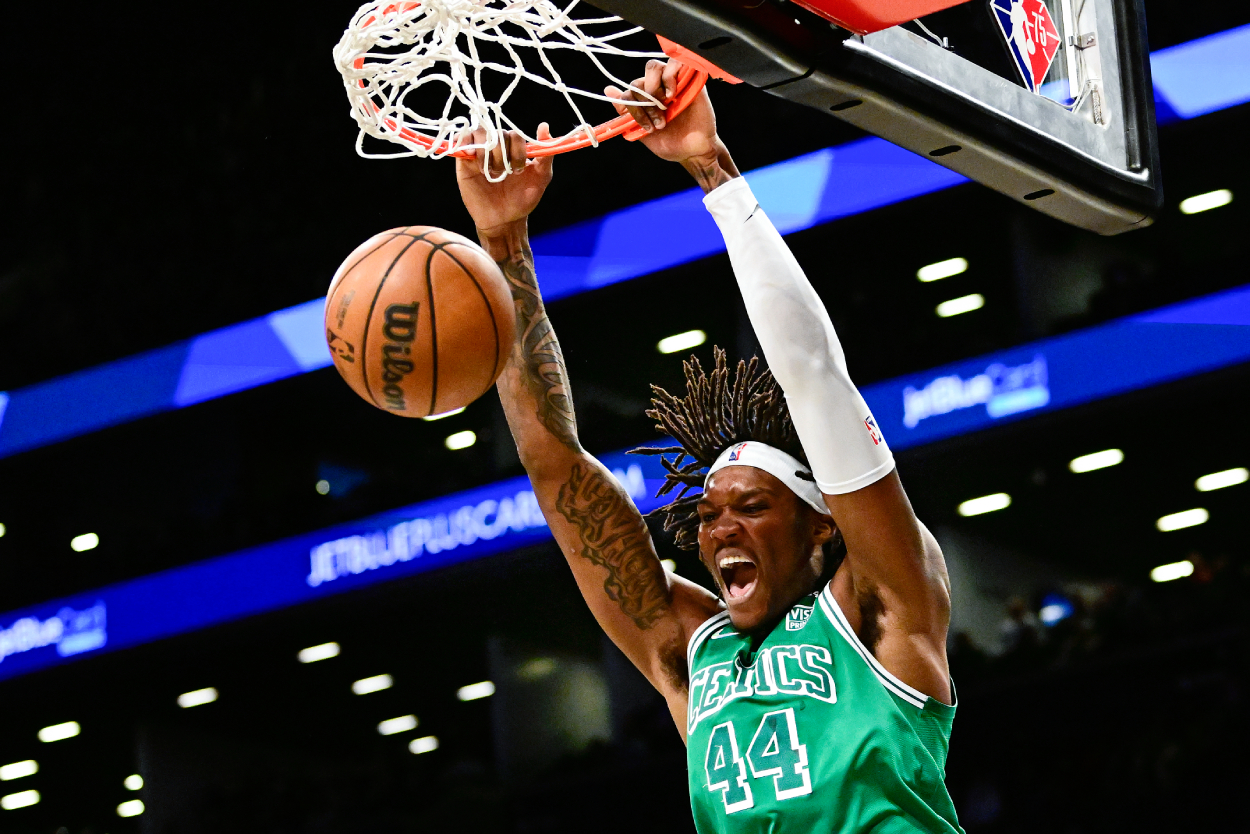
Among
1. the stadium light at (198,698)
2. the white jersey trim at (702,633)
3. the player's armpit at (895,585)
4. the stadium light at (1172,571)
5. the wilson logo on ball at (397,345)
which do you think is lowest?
the player's armpit at (895,585)

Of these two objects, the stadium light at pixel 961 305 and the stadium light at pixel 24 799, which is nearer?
the stadium light at pixel 961 305

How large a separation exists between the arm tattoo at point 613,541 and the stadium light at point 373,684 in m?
11.1

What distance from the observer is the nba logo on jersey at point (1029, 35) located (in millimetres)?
3047

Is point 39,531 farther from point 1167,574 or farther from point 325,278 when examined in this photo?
point 1167,574

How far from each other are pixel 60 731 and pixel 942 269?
9.35 m

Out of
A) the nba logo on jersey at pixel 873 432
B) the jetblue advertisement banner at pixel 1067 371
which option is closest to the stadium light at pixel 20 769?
the jetblue advertisement banner at pixel 1067 371

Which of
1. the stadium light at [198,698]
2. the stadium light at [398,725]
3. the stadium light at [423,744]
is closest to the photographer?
the stadium light at [198,698]

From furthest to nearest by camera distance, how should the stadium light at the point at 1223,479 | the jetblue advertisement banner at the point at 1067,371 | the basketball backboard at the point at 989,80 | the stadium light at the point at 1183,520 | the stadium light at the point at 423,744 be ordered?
the stadium light at the point at 423,744 < the stadium light at the point at 1183,520 < the stadium light at the point at 1223,479 < the jetblue advertisement banner at the point at 1067,371 < the basketball backboard at the point at 989,80

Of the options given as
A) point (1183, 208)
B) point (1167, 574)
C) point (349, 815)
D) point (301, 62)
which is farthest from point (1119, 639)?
point (301, 62)

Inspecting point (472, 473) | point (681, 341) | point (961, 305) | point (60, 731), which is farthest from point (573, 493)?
point (60, 731)

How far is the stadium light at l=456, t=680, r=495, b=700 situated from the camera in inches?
555

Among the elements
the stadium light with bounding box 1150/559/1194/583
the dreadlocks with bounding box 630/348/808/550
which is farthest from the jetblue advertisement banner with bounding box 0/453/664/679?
the dreadlocks with bounding box 630/348/808/550

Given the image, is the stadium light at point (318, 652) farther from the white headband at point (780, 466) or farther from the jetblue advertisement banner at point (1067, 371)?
the white headband at point (780, 466)

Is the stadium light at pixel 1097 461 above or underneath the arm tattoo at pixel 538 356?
above
